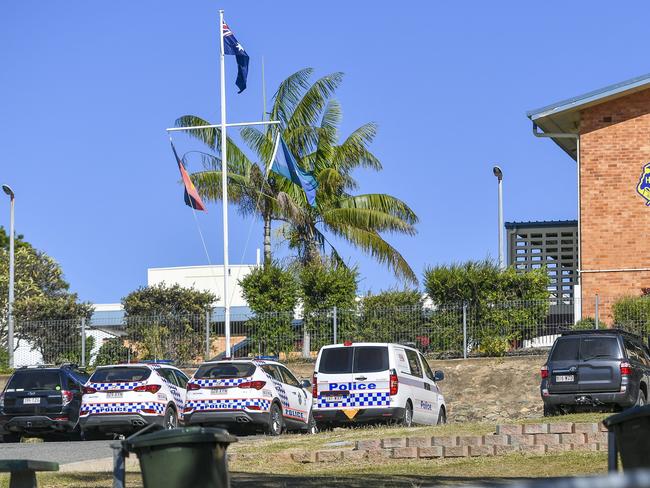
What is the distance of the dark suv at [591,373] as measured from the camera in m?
22.3

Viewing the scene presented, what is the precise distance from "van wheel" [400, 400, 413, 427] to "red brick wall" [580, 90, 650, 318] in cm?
1206

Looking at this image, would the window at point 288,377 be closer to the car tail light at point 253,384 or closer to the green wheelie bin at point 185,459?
the car tail light at point 253,384

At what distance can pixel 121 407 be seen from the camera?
24.0 meters

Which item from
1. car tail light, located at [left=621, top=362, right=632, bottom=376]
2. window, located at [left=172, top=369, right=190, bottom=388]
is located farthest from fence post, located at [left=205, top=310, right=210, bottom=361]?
car tail light, located at [left=621, top=362, right=632, bottom=376]

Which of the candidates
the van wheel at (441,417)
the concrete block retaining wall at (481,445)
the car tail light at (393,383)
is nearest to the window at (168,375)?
the car tail light at (393,383)

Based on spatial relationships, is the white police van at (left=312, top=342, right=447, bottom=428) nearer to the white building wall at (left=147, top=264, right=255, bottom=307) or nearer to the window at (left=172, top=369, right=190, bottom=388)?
the window at (left=172, top=369, right=190, bottom=388)

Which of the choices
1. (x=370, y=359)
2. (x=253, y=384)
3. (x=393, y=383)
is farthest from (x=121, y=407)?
(x=393, y=383)

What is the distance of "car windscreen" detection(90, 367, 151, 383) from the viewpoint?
24234mm

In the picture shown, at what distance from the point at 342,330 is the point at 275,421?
10.8 m

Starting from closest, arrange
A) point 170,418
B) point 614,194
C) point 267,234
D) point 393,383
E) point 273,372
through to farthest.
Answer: point 393,383 → point 273,372 → point 170,418 → point 614,194 → point 267,234

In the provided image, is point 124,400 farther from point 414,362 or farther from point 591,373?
point 591,373

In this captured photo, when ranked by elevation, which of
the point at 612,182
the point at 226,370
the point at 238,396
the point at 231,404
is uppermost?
the point at 612,182

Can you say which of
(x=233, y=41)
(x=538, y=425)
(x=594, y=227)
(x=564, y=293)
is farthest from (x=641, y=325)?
(x=538, y=425)

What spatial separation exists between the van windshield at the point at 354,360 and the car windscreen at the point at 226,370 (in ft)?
4.34
